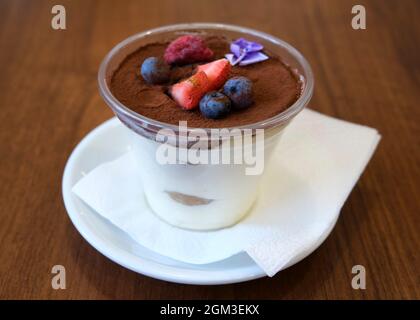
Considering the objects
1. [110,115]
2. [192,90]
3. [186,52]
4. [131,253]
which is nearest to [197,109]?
[192,90]

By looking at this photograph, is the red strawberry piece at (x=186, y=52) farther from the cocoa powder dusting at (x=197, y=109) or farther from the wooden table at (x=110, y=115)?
the wooden table at (x=110, y=115)

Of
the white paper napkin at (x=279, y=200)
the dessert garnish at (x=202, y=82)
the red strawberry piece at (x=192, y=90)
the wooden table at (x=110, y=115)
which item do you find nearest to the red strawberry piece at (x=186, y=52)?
Answer: the dessert garnish at (x=202, y=82)

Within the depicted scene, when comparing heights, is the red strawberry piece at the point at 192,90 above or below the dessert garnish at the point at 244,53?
above

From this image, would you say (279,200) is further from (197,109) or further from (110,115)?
(110,115)

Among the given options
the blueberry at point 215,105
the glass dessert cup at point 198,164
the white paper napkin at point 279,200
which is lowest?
the white paper napkin at point 279,200

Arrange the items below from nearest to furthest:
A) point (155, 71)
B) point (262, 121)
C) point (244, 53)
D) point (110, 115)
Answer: point (262, 121) < point (155, 71) < point (244, 53) < point (110, 115)

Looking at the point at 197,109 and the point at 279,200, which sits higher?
the point at 197,109

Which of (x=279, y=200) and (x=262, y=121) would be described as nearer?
(x=262, y=121)
